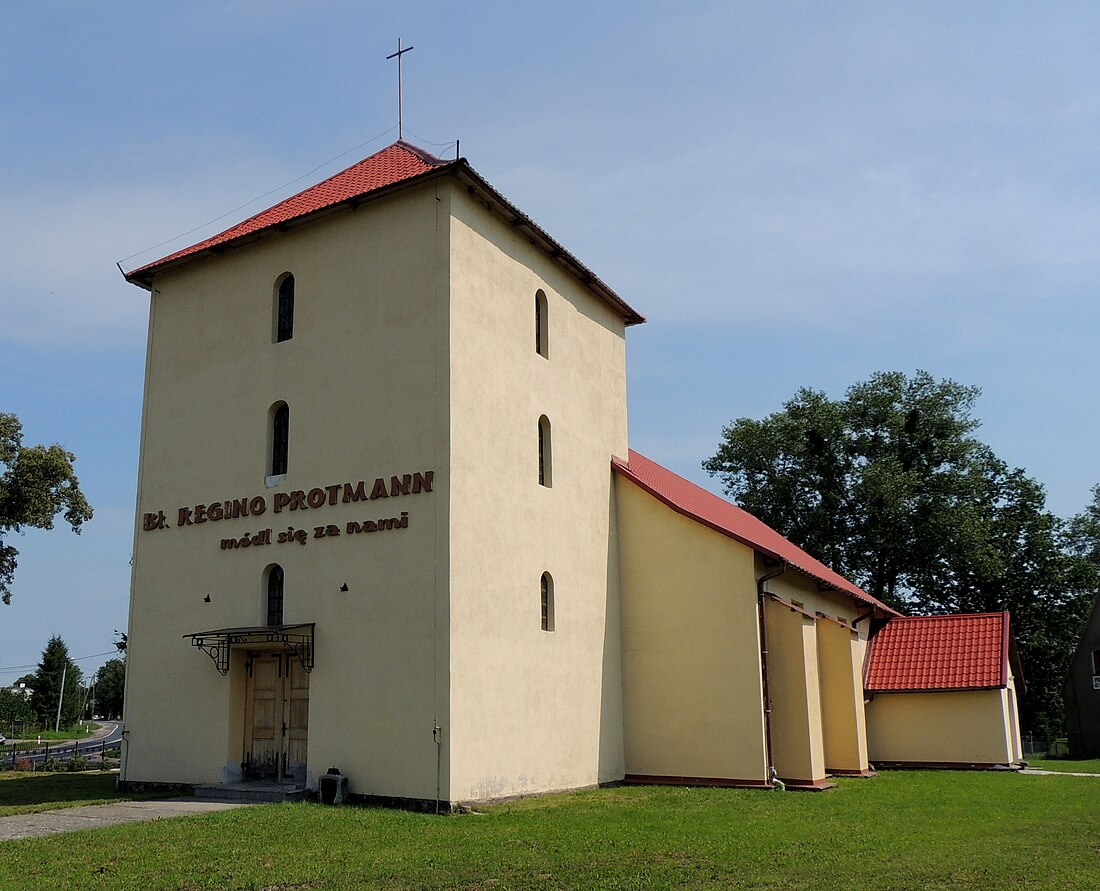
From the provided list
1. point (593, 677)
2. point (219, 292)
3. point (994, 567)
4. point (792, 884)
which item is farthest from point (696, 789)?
point (994, 567)

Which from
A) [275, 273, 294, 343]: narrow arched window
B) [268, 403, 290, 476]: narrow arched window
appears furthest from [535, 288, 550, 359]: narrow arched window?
[268, 403, 290, 476]: narrow arched window

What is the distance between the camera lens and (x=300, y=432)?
18.6m

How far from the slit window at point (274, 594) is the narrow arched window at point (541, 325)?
667 centimetres

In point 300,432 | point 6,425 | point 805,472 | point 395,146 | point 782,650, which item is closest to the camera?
point 300,432

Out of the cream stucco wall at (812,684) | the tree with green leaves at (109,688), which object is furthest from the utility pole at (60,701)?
the cream stucco wall at (812,684)

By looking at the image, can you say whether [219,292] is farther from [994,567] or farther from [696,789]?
[994,567]

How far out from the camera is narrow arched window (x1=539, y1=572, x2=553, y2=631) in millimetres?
19234

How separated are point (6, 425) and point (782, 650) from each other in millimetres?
30074

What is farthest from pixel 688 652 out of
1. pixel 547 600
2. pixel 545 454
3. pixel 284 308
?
pixel 284 308

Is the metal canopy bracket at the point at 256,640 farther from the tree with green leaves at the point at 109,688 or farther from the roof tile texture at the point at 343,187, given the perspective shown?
the tree with green leaves at the point at 109,688

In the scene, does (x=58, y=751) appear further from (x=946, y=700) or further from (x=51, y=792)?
(x=946, y=700)

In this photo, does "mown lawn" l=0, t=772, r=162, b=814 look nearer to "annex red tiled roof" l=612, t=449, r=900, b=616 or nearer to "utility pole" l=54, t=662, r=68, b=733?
"annex red tiled roof" l=612, t=449, r=900, b=616

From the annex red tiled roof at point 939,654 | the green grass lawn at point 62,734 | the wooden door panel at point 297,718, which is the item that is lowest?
the green grass lawn at point 62,734

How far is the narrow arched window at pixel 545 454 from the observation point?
20.0 metres
